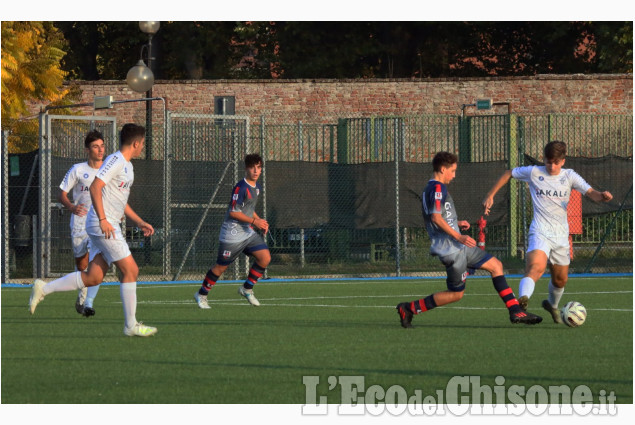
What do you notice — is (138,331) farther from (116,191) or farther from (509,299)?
(509,299)

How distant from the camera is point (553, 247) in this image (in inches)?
540

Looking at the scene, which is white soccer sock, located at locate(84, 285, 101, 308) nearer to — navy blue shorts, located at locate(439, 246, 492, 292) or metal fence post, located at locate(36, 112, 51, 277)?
navy blue shorts, located at locate(439, 246, 492, 292)

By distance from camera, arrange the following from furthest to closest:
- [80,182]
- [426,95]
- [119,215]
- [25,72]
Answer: [426,95], [25,72], [80,182], [119,215]

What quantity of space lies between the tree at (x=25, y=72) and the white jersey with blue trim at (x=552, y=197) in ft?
48.5

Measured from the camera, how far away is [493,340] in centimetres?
1160

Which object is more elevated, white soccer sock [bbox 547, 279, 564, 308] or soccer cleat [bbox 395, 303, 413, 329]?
white soccer sock [bbox 547, 279, 564, 308]

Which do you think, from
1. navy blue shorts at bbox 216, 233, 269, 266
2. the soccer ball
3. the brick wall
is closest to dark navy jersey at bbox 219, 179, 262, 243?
navy blue shorts at bbox 216, 233, 269, 266

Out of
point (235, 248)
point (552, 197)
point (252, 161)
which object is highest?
point (252, 161)

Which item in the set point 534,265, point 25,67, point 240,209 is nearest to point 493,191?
point 534,265

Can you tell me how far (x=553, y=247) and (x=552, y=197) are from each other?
52cm

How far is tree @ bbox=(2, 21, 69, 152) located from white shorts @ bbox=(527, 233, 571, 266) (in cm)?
1492

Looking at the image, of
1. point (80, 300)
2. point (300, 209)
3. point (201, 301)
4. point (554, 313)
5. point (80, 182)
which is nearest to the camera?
point (554, 313)

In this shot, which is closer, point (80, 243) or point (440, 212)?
point (440, 212)

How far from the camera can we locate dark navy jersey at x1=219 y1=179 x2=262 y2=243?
1584cm
